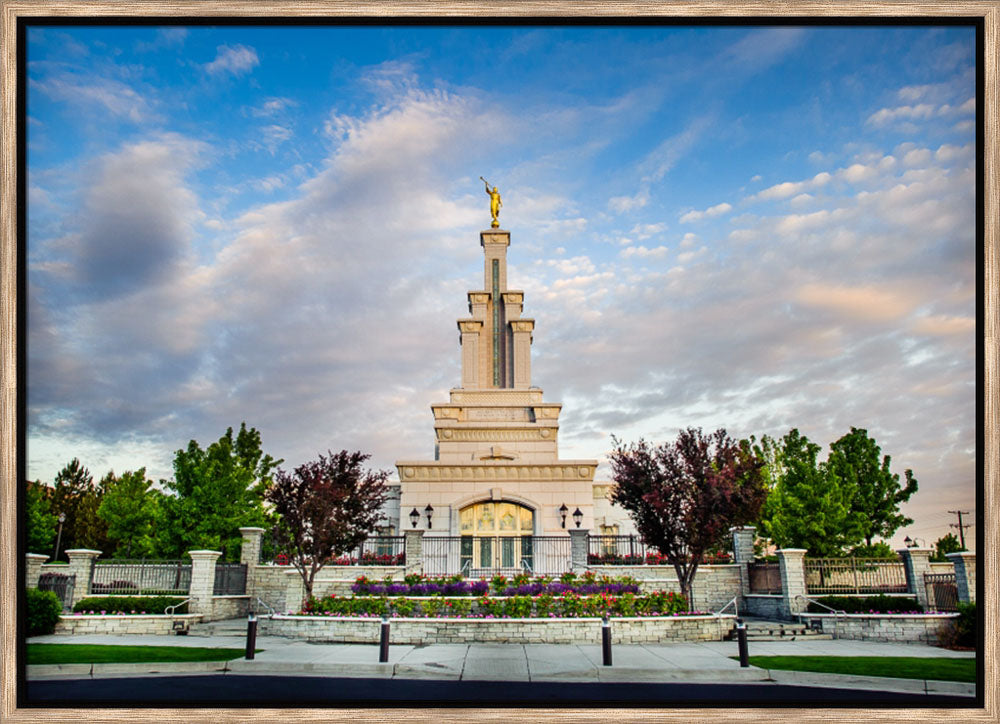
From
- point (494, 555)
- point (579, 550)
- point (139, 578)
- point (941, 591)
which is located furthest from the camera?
point (494, 555)

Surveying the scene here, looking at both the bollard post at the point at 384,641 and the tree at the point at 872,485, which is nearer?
the bollard post at the point at 384,641

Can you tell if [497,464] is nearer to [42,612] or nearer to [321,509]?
[321,509]

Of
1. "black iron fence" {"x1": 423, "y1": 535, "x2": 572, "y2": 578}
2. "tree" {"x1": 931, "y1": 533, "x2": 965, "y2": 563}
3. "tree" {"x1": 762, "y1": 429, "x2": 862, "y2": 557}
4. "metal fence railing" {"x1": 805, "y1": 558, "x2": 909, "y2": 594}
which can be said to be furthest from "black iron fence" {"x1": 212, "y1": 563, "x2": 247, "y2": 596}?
"tree" {"x1": 931, "y1": 533, "x2": 965, "y2": 563}

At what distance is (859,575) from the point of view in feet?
72.9

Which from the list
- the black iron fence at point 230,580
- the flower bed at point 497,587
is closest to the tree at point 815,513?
the flower bed at point 497,587

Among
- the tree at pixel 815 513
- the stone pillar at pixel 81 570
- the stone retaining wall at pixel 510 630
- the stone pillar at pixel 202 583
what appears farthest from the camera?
the tree at pixel 815 513

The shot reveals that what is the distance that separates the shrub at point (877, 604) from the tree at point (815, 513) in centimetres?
1118

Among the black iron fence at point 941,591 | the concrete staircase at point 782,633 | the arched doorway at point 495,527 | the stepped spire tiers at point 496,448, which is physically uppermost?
the stepped spire tiers at point 496,448

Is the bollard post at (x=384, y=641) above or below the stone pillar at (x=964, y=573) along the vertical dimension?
below

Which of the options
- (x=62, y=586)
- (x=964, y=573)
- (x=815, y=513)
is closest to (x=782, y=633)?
(x=964, y=573)

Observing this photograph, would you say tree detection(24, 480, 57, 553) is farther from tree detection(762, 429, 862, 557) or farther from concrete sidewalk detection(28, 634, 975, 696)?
tree detection(762, 429, 862, 557)

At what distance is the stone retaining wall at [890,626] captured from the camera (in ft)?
55.8

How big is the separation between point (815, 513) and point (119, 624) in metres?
27.6

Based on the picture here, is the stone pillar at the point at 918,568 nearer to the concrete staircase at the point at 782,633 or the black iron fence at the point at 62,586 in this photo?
the concrete staircase at the point at 782,633
